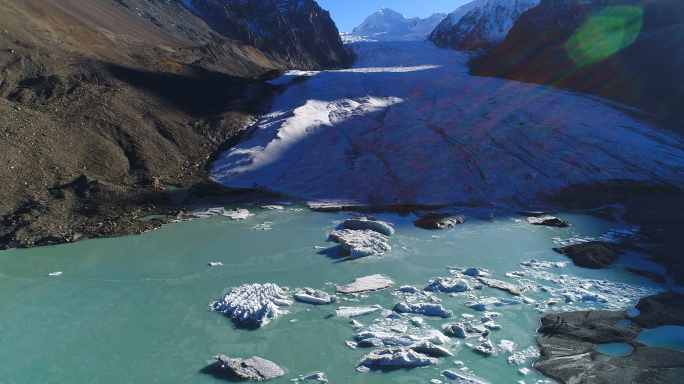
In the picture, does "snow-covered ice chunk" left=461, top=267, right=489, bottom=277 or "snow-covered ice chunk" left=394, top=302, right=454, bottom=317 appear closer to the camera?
"snow-covered ice chunk" left=394, top=302, right=454, bottom=317

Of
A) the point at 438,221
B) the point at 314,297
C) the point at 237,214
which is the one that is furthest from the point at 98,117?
the point at 438,221

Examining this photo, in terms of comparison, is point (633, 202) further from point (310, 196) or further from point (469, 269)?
point (310, 196)

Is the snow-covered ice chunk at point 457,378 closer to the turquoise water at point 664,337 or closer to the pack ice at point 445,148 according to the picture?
the turquoise water at point 664,337

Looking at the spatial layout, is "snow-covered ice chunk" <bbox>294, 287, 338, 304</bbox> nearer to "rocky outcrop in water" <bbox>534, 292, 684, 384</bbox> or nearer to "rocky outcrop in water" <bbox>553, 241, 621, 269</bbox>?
"rocky outcrop in water" <bbox>534, 292, 684, 384</bbox>

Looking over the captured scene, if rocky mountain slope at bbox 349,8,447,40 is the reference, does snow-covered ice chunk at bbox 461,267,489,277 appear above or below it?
below

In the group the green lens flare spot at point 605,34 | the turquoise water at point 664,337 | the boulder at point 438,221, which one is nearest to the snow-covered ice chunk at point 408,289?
the turquoise water at point 664,337

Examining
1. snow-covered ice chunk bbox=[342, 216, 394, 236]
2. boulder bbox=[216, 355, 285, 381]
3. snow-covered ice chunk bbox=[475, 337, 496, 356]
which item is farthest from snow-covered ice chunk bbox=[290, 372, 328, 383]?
snow-covered ice chunk bbox=[342, 216, 394, 236]

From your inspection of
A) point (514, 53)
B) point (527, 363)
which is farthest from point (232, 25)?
point (527, 363)
